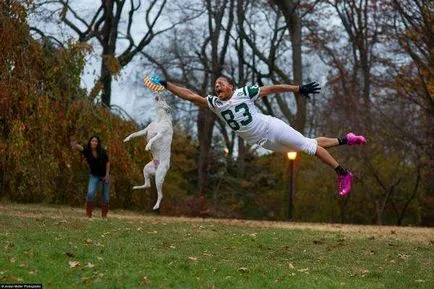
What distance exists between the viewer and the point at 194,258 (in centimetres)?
855

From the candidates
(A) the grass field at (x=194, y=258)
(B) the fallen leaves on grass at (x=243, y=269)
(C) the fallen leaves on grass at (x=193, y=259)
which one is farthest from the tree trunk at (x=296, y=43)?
(B) the fallen leaves on grass at (x=243, y=269)

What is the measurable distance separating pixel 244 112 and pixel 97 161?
16.9 feet

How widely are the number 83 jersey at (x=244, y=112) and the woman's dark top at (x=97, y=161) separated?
15.5 feet

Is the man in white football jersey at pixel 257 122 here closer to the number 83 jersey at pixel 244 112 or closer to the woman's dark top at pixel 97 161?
the number 83 jersey at pixel 244 112

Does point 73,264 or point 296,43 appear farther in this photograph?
point 296,43

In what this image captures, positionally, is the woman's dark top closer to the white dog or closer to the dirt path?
A: the white dog

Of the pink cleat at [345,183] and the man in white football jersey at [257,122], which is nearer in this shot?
the man in white football jersey at [257,122]

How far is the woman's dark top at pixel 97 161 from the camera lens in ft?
46.8

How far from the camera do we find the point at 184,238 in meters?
10.7

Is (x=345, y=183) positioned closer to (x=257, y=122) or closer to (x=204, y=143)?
(x=257, y=122)

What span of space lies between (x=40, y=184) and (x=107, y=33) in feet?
48.6

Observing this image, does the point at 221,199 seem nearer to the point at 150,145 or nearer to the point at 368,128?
the point at 368,128

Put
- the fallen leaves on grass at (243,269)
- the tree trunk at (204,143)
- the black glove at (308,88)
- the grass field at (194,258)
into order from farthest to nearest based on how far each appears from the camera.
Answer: the tree trunk at (204,143), the black glove at (308,88), the fallen leaves on grass at (243,269), the grass field at (194,258)

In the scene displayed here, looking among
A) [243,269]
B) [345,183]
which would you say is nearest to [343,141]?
[345,183]
